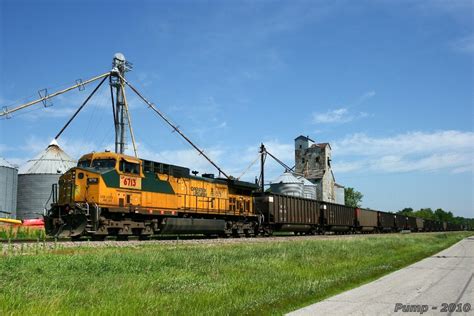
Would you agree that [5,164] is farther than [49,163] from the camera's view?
No

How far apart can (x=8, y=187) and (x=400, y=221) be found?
174 feet

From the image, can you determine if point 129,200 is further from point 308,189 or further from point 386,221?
point 308,189

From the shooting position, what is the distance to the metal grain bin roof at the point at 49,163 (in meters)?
50.0

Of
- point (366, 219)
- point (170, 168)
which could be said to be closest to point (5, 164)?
point (170, 168)

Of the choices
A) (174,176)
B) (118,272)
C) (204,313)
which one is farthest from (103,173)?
(204,313)

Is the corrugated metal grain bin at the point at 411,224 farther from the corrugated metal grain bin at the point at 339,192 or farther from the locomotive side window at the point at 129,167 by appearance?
the locomotive side window at the point at 129,167

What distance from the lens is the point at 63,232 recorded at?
20.1m

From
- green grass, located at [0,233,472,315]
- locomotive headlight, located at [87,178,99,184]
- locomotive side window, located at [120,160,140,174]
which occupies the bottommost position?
green grass, located at [0,233,472,315]

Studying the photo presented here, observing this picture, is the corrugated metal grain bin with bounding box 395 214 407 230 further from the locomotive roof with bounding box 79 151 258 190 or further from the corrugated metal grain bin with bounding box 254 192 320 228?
the locomotive roof with bounding box 79 151 258 190

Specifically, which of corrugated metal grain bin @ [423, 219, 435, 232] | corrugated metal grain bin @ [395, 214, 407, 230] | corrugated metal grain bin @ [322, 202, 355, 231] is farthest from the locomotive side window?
corrugated metal grain bin @ [423, 219, 435, 232]

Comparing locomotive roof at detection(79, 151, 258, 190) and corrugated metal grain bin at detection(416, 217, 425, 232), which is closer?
locomotive roof at detection(79, 151, 258, 190)

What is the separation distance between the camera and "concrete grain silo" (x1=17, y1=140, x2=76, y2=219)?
48531 millimetres

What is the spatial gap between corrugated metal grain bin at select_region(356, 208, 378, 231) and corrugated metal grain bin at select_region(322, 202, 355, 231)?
5.00ft

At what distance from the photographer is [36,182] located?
49250mm
